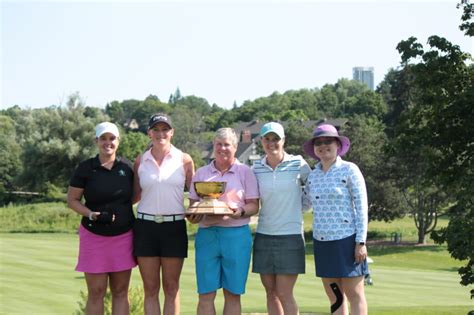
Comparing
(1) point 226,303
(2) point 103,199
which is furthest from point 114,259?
(1) point 226,303

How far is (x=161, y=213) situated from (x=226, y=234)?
0.63m

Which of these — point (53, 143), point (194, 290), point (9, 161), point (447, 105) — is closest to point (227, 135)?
point (447, 105)

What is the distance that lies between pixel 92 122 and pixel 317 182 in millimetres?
50751

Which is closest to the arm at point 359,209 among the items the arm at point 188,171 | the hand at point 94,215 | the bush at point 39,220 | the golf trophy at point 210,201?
the golf trophy at point 210,201

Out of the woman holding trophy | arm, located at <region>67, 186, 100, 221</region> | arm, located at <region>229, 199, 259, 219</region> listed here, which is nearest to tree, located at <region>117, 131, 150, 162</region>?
arm, located at <region>67, 186, 100, 221</region>

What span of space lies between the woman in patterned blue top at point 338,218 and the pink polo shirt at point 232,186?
0.53m

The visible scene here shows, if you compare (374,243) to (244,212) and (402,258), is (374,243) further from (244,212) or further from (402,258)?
(244,212)

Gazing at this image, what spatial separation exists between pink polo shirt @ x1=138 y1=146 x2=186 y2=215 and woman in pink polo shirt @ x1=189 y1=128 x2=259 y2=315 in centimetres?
15

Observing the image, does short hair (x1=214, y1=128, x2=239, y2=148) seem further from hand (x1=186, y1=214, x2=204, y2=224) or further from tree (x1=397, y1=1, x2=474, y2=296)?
tree (x1=397, y1=1, x2=474, y2=296)

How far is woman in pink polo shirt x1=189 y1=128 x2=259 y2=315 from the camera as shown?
653cm

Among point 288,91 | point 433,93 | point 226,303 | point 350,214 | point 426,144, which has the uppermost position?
point 288,91

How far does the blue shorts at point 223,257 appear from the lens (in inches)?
258

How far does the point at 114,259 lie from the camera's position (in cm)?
657

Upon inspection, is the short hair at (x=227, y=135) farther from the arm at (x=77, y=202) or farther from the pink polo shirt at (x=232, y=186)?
the arm at (x=77, y=202)
